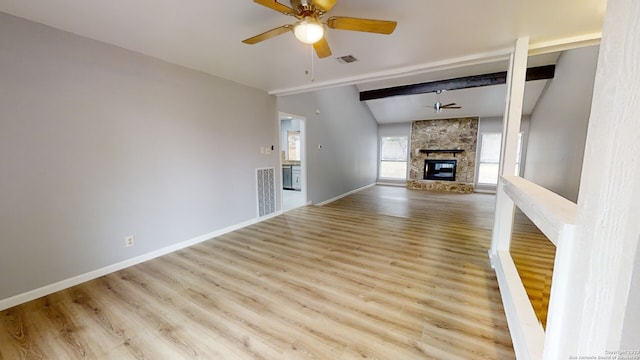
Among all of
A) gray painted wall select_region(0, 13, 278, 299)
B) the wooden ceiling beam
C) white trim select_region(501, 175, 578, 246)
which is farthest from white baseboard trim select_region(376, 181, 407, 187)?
white trim select_region(501, 175, 578, 246)

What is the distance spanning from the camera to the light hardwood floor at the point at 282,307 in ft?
5.14

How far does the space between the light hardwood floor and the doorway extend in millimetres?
2276

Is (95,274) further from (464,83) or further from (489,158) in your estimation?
(489,158)

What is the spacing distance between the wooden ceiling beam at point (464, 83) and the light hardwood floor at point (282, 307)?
4055 millimetres

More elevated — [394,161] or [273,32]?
[273,32]

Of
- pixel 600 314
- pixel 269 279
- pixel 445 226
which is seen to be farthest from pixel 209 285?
pixel 445 226

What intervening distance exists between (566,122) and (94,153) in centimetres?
686

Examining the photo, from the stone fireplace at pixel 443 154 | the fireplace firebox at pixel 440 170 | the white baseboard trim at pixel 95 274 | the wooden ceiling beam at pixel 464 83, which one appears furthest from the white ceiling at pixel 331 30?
the fireplace firebox at pixel 440 170

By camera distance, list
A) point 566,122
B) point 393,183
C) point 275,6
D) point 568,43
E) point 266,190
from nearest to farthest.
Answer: point 275,6, point 568,43, point 566,122, point 266,190, point 393,183

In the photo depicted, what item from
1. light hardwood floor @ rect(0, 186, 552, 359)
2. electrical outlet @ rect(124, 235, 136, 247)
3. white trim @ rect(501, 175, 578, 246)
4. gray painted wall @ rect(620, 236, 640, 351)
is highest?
white trim @ rect(501, 175, 578, 246)

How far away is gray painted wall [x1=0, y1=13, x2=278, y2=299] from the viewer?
1.99m

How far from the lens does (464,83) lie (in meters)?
5.62

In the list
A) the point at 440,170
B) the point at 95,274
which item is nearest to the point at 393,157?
the point at 440,170

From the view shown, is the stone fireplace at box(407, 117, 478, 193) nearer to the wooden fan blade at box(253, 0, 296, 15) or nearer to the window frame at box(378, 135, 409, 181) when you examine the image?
the window frame at box(378, 135, 409, 181)
